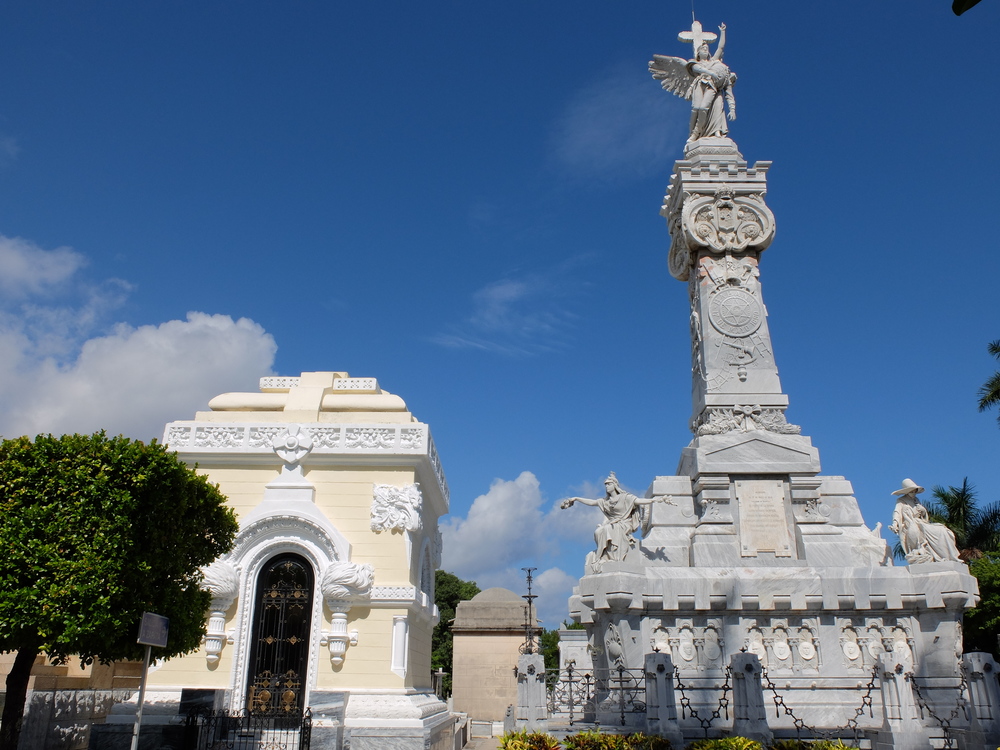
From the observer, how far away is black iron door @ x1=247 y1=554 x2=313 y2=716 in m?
14.1

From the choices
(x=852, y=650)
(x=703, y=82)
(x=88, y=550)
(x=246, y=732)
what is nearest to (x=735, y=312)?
(x=703, y=82)

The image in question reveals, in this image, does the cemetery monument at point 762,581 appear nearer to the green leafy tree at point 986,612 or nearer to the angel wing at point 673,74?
the angel wing at point 673,74

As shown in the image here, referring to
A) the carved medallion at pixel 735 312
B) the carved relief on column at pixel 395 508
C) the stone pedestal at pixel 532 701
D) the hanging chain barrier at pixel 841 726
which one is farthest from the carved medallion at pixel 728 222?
the stone pedestal at pixel 532 701

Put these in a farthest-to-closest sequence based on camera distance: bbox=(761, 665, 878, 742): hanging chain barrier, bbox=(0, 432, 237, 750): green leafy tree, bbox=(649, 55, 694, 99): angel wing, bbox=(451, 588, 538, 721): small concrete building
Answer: bbox=(451, 588, 538, 721): small concrete building → bbox=(649, 55, 694, 99): angel wing → bbox=(761, 665, 878, 742): hanging chain barrier → bbox=(0, 432, 237, 750): green leafy tree

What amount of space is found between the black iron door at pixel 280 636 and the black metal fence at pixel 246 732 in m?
0.78

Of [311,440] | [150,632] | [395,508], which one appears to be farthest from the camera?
[311,440]

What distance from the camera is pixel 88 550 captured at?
1035 cm

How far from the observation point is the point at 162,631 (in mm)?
9898

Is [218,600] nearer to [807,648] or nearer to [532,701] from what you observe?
[532,701]

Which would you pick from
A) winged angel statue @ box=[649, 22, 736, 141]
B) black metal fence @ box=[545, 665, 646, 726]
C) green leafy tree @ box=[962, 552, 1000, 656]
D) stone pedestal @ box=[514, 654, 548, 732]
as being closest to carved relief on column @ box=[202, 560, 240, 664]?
stone pedestal @ box=[514, 654, 548, 732]

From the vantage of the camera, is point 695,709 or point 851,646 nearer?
point 695,709

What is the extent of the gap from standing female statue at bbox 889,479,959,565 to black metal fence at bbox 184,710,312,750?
38.7 feet

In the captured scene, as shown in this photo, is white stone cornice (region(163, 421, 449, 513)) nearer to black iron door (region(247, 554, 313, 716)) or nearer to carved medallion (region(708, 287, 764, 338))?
black iron door (region(247, 554, 313, 716))

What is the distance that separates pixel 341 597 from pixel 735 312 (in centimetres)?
1121
